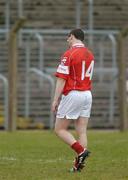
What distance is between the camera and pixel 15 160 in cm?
1386

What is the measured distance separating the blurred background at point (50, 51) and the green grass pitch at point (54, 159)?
5.31 m

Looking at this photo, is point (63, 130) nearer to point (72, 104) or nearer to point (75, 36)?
point (72, 104)

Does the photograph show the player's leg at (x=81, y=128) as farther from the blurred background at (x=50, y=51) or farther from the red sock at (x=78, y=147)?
the blurred background at (x=50, y=51)

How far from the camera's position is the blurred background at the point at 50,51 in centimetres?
2672

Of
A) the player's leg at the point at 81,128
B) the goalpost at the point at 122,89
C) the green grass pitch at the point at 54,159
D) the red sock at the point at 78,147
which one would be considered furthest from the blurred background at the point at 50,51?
the red sock at the point at 78,147

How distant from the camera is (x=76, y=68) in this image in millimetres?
12141

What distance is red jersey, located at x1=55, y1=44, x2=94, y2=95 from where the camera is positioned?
39.5ft

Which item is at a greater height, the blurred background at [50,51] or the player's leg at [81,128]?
the player's leg at [81,128]

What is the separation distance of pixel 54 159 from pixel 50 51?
14.8m

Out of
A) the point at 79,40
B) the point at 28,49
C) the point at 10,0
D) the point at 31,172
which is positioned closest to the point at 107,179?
the point at 31,172

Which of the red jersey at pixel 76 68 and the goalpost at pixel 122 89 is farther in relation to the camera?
the goalpost at pixel 122 89

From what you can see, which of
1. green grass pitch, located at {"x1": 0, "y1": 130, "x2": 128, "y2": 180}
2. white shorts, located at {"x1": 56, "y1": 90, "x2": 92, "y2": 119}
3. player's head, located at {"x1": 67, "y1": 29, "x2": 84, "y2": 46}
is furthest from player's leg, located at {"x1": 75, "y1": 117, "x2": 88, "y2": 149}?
player's head, located at {"x1": 67, "y1": 29, "x2": 84, "y2": 46}

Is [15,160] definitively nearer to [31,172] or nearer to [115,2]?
[31,172]

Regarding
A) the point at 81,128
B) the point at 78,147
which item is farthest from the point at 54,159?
the point at 78,147
